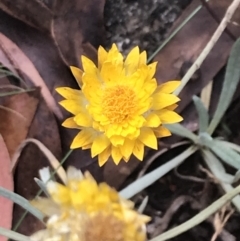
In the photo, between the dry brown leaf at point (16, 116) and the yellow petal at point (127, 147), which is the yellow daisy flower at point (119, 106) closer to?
the yellow petal at point (127, 147)

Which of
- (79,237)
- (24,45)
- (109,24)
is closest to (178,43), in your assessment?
(109,24)

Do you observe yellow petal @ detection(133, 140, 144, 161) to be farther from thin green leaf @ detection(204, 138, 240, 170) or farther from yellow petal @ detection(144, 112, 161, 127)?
thin green leaf @ detection(204, 138, 240, 170)

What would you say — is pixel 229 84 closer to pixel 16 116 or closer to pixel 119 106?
pixel 119 106

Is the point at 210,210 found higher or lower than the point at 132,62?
lower

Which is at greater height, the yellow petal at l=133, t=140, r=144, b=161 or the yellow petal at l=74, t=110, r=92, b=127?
the yellow petal at l=74, t=110, r=92, b=127

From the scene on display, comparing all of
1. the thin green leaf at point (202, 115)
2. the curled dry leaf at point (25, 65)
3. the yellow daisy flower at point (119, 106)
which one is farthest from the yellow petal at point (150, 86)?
the curled dry leaf at point (25, 65)

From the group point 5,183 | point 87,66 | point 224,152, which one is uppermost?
point 87,66

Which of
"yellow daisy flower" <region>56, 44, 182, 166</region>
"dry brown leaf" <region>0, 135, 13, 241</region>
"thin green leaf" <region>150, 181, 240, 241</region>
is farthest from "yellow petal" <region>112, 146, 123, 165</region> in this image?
"dry brown leaf" <region>0, 135, 13, 241</region>

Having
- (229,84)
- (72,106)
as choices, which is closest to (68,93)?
(72,106)
